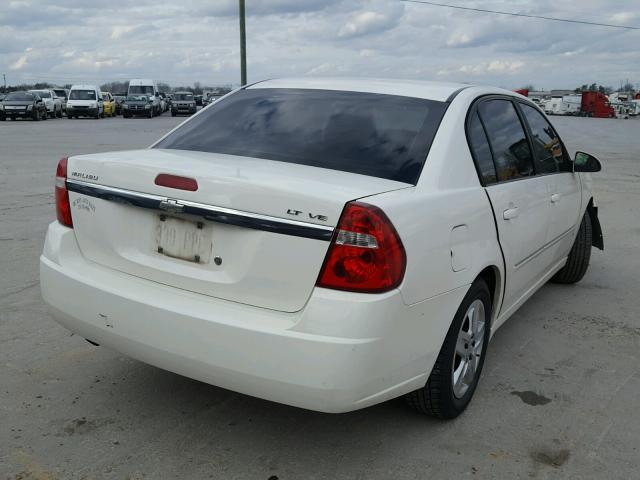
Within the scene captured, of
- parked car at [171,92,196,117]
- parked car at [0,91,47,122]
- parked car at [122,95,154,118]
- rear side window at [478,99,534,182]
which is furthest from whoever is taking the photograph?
parked car at [171,92,196,117]

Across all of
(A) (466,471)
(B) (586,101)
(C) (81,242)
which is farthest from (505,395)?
(B) (586,101)

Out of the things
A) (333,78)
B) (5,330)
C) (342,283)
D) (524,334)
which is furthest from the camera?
(524,334)

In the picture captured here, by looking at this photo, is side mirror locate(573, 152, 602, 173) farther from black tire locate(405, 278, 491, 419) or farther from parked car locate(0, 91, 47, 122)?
parked car locate(0, 91, 47, 122)

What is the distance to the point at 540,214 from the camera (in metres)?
4.26

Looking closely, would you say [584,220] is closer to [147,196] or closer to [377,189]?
[377,189]

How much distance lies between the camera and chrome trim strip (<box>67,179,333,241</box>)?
2582 mm

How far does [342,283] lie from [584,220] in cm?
386

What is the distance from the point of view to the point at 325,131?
3447 mm

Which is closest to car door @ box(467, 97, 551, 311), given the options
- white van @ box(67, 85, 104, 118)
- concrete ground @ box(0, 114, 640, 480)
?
concrete ground @ box(0, 114, 640, 480)

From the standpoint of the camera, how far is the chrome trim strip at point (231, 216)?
8.47 feet

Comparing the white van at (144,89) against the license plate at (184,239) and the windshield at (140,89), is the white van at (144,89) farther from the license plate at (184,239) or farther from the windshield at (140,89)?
the license plate at (184,239)

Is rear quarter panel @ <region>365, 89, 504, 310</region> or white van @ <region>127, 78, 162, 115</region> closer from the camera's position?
rear quarter panel @ <region>365, 89, 504, 310</region>

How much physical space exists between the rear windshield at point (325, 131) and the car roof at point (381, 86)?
64 mm

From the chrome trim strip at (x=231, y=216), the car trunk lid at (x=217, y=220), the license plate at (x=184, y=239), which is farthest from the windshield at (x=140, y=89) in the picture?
the license plate at (x=184, y=239)
